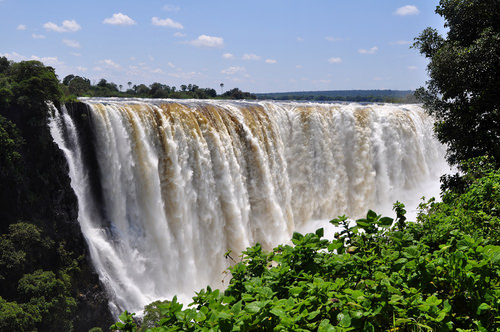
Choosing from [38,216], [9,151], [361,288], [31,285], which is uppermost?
[361,288]

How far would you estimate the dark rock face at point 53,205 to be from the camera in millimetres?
11398

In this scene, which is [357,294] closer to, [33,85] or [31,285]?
[31,285]

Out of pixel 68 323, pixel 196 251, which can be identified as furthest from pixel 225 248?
pixel 68 323

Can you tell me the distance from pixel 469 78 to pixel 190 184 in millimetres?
8373

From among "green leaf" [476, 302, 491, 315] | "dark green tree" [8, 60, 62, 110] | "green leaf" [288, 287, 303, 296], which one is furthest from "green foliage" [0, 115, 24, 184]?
"green leaf" [476, 302, 491, 315]

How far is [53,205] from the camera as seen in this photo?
1167 centimetres

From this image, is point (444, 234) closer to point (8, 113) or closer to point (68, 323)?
point (68, 323)

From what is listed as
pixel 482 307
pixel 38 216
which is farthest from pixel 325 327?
pixel 38 216

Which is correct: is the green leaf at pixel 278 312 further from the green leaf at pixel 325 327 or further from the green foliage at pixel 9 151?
the green foliage at pixel 9 151

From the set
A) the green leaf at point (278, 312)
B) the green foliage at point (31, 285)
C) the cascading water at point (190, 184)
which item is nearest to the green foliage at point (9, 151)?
the cascading water at point (190, 184)

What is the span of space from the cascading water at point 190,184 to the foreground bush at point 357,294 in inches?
406

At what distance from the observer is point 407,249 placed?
2434mm

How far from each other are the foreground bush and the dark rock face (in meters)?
10.2

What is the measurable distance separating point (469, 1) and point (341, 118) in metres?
10.9
